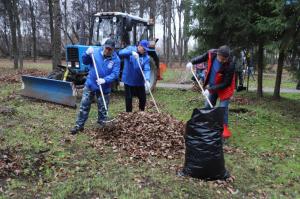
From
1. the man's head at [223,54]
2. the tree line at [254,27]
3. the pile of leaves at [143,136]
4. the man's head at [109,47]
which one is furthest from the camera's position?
the tree line at [254,27]

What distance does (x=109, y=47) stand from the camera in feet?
25.6

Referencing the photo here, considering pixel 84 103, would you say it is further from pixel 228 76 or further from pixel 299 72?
pixel 299 72

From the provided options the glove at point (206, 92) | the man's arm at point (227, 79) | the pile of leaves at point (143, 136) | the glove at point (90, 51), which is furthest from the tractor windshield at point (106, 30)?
the man's arm at point (227, 79)

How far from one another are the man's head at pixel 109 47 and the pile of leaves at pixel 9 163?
2.68m

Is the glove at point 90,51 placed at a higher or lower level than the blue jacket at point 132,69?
higher

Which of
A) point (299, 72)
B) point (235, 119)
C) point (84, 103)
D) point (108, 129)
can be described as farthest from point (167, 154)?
point (299, 72)

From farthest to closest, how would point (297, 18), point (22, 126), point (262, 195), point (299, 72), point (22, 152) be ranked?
point (299, 72) → point (297, 18) → point (22, 126) → point (22, 152) → point (262, 195)

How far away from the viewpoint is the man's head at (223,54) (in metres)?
7.20

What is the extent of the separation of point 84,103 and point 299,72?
6.55 meters

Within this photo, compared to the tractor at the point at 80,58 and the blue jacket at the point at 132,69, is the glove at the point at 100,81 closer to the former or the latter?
the blue jacket at the point at 132,69

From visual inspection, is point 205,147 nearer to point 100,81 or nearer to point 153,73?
point 100,81

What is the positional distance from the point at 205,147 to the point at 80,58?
8208 mm

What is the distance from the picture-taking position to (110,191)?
525cm

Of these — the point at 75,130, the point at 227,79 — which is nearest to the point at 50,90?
the point at 75,130
